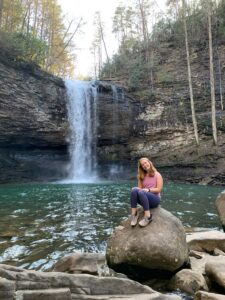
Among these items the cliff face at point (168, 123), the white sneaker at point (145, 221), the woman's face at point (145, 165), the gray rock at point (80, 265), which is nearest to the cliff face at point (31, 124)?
the cliff face at point (168, 123)

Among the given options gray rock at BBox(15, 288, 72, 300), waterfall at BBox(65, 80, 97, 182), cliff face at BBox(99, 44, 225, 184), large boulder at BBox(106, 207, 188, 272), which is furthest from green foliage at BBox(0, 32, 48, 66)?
gray rock at BBox(15, 288, 72, 300)

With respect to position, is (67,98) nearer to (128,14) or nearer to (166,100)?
(166,100)

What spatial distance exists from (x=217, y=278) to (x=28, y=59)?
72.2ft

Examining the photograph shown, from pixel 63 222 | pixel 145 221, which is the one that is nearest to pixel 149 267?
pixel 145 221

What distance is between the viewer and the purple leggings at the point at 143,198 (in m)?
5.96

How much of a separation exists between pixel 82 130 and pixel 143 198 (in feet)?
68.7

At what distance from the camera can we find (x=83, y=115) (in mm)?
26406

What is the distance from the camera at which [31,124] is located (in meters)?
23.5

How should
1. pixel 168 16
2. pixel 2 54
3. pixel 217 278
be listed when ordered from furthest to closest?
pixel 168 16, pixel 2 54, pixel 217 278

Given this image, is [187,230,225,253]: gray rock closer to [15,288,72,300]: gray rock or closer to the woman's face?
the woman's face

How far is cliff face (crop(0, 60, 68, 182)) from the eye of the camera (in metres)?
22.2

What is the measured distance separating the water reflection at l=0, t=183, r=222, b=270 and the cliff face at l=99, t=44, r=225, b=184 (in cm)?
1002

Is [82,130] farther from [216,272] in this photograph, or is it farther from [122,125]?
[216,272]

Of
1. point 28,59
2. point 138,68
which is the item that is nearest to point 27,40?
point 28,59
